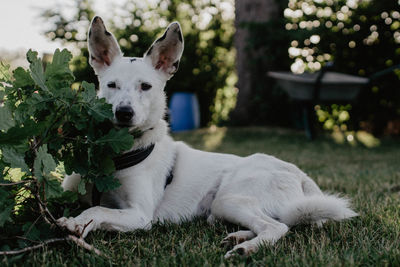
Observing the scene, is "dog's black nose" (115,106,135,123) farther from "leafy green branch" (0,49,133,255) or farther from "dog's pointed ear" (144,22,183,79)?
"dog's pointed ear" (144,22,183,79)

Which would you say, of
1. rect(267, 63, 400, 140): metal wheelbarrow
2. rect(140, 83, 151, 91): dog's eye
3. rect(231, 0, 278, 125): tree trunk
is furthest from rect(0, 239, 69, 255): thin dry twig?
rect(231, 0, 278, 125): tree trunk

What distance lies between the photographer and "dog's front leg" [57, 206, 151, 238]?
1.91m

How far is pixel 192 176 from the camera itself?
2.81 meters

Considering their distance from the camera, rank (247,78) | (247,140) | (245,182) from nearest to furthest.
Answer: (245,182)
(247,140)
(247,78)

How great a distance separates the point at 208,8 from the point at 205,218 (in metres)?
12.7

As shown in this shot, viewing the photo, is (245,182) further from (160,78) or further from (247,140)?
(247,140)

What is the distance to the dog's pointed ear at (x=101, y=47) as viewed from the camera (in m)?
2.67

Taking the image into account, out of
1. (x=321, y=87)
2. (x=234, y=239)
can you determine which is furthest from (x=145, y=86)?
(x=321, y=87)

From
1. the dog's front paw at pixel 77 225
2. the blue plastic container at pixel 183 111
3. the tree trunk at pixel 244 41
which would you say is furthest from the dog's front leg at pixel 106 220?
the blue plastic container at pixel 183 111

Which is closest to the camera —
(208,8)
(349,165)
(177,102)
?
(349,165)

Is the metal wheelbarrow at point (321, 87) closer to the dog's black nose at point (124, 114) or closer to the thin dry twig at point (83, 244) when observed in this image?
the dog's black nose at point (124, 114)

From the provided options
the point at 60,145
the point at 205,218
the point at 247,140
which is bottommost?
the point at 247,140

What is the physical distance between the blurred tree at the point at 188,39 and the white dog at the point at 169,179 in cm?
999

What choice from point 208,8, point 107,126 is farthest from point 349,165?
point 208,8
